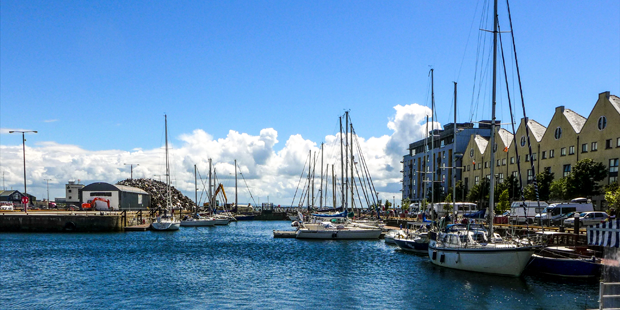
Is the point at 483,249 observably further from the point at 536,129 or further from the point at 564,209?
the point at 536,129

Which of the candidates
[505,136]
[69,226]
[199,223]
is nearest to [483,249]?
[69,226]

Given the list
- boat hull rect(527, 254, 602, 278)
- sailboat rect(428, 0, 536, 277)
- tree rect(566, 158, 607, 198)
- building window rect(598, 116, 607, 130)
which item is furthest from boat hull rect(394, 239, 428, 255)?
building window rect(598, 116, 607, 130)

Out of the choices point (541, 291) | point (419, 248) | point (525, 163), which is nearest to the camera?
point (541, 291)

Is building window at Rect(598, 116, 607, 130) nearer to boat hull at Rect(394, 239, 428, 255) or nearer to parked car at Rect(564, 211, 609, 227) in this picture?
parked car at Rect(564, 211, 609, 227)

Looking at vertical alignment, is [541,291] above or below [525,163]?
below

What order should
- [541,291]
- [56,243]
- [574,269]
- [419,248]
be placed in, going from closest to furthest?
[541,291], [574,269], [419,248], [56,243]

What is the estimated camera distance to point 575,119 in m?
79.4

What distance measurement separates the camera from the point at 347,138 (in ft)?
257

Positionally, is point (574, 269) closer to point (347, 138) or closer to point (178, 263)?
point (178, 263)

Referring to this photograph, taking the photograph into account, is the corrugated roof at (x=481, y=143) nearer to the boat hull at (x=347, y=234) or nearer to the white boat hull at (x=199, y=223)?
the boat hull at (x=347, y=234)

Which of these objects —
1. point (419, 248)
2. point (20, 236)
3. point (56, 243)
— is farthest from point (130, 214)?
point (419, 248)

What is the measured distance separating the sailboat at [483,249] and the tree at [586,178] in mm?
35406

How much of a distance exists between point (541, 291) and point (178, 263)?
31.3m

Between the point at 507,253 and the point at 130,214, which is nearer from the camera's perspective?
the point at 507,253
